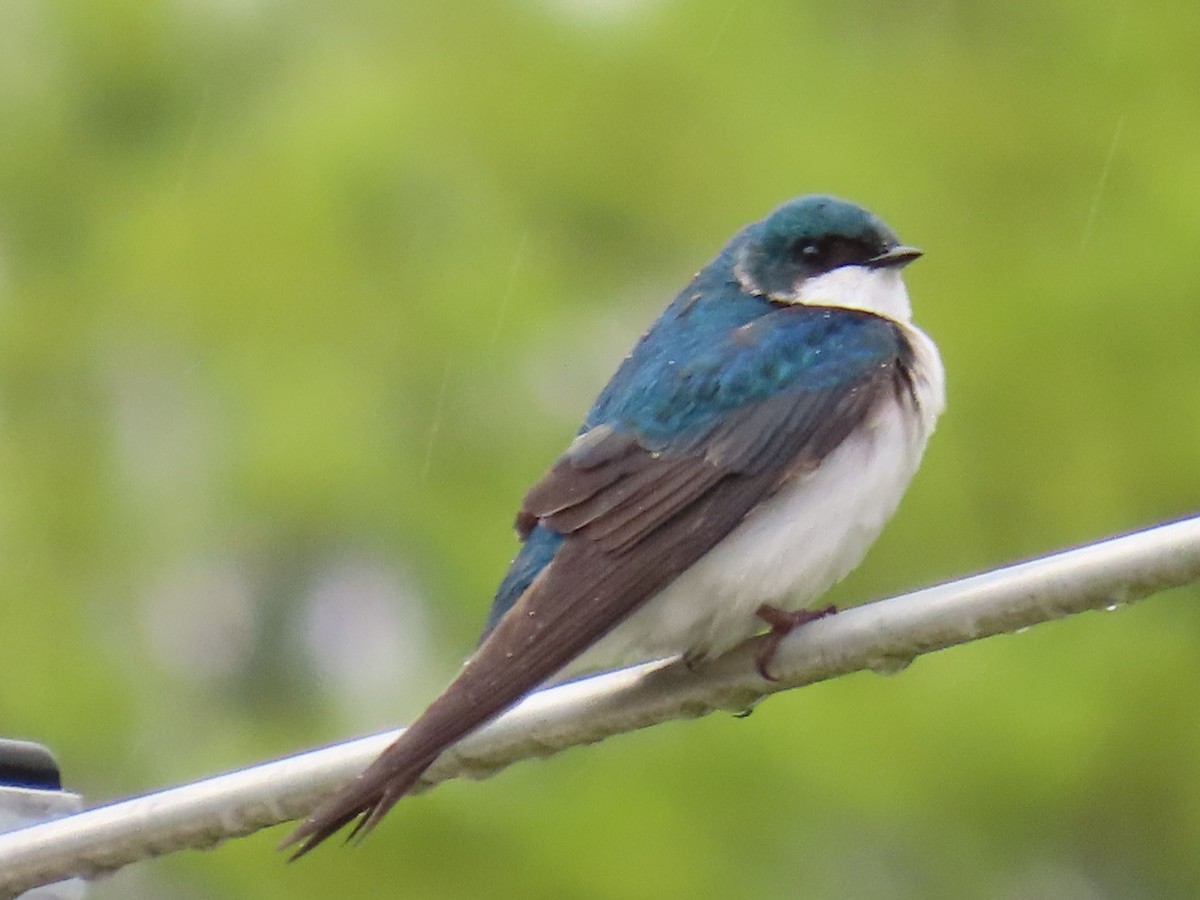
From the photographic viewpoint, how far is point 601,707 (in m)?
2.58

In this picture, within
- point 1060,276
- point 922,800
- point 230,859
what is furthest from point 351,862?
point 1060,276

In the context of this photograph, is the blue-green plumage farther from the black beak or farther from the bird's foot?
the bird's foot

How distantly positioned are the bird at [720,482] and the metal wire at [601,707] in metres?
0.21

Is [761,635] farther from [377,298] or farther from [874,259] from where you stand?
[377,298]

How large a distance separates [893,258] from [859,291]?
9 centimetres

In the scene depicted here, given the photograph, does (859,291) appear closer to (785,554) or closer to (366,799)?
(785,554)

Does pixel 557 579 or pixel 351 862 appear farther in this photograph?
pixel 351 862

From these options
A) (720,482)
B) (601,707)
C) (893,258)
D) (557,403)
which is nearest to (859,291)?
(893,258)

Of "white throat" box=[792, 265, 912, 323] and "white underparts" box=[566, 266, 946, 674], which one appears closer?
"white underparts" box=[566, 266, 946, 674]

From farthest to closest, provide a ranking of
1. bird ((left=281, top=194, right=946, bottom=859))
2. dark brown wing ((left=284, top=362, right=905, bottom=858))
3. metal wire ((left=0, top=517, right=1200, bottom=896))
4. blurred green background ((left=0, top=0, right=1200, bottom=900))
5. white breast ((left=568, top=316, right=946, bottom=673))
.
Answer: blurred green background ((left=0, top=0, right=1200, bottom=900)) < white breast ((left=568, top=316, right=946, bottom=673)) < bird ((left=281, top=194, right=946, bottom=859)) < dark brown wing ((left=284, top=362, right=905, bottom=858)) < metal wire ((left=0, top=517, right=1200, bottom=896))

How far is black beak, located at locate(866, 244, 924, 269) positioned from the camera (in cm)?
396

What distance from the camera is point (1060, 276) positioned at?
6090 millimetres

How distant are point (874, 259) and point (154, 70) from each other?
15.9 ft

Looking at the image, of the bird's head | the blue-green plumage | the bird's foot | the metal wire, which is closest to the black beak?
the bird's head
